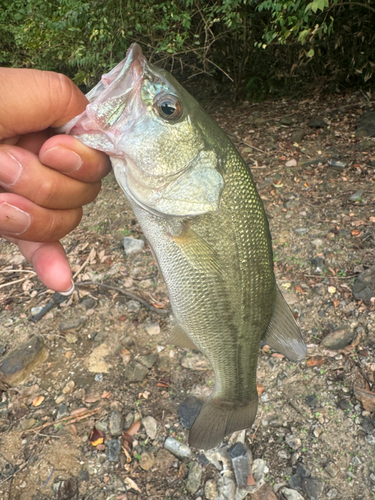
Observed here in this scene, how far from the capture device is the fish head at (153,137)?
1334 millimetres

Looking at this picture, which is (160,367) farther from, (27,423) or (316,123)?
(316,123)

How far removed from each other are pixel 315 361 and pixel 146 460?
49.3 inches

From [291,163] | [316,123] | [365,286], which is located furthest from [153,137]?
[316,123]

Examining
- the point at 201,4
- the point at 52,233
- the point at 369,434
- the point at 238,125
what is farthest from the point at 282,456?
the point at 201,4

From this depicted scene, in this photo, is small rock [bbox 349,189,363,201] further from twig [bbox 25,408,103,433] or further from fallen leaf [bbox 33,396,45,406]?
fallen leaf [bbox 33,396,45,406]

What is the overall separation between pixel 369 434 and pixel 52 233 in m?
2.07

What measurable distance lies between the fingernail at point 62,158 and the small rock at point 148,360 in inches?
63.3

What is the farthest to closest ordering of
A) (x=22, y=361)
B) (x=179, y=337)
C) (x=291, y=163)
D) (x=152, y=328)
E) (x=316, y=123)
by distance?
(x=316, y=123), (x=291, y=163), (x=152, y=328), (x=22, y=361), (x=179, y=337)

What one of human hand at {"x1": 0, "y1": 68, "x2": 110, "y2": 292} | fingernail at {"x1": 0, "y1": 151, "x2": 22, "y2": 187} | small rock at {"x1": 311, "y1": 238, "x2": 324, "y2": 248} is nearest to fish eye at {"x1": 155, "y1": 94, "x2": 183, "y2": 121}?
human hand at {"x1": 0, "y1": 68, "x2": 110, "y2": 292}

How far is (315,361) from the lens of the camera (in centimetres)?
255

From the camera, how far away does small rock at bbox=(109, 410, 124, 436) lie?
7.47 feet

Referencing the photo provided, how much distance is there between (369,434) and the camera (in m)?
2.19

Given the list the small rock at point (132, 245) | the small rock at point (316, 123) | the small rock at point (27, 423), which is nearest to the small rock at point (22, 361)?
the small rock at point (27, 423)

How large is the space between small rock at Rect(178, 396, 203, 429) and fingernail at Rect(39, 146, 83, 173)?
1.64m
